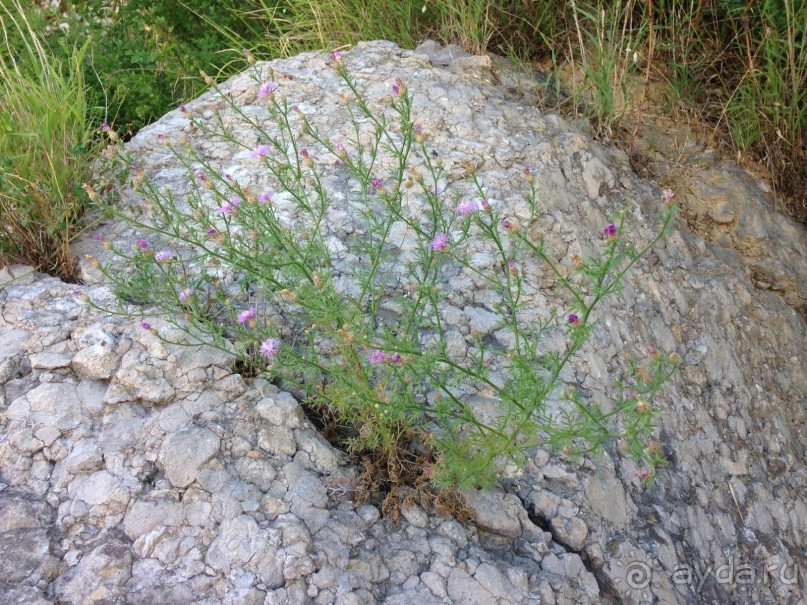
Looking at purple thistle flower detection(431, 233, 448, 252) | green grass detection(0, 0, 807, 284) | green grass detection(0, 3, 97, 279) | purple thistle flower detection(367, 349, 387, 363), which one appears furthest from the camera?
green grass detection(0, 0, 807, 284)

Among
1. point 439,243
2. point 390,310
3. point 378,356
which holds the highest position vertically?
point 439,243

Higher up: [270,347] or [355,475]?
[270,347]

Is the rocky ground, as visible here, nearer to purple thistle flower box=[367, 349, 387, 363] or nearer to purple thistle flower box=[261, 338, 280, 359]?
purple thistle flower box=[261, 338, 280, 359]

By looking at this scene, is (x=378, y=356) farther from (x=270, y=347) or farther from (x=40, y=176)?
(x=40, y=176)

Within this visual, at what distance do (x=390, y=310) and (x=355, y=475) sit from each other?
0.60m

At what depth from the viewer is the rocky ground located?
1889 mm

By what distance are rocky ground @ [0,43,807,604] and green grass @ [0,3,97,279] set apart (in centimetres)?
11

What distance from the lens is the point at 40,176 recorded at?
263cm

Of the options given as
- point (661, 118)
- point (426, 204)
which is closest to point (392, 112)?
point (426, 204)

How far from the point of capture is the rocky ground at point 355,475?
1.89 metres

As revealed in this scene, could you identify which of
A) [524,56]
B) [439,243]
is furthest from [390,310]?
[524,56]

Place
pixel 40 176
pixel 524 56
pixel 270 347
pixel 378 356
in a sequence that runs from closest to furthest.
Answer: pixel 378 356, pixel 270 347, pixel 40 176, pixel 524 56

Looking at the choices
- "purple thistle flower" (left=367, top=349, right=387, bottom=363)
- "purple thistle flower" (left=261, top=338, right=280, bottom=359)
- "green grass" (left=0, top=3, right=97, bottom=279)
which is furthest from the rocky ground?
"purple thistle flower" (left=367, top=349, right=387, bottom=363)

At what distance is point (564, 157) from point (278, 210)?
121cm
